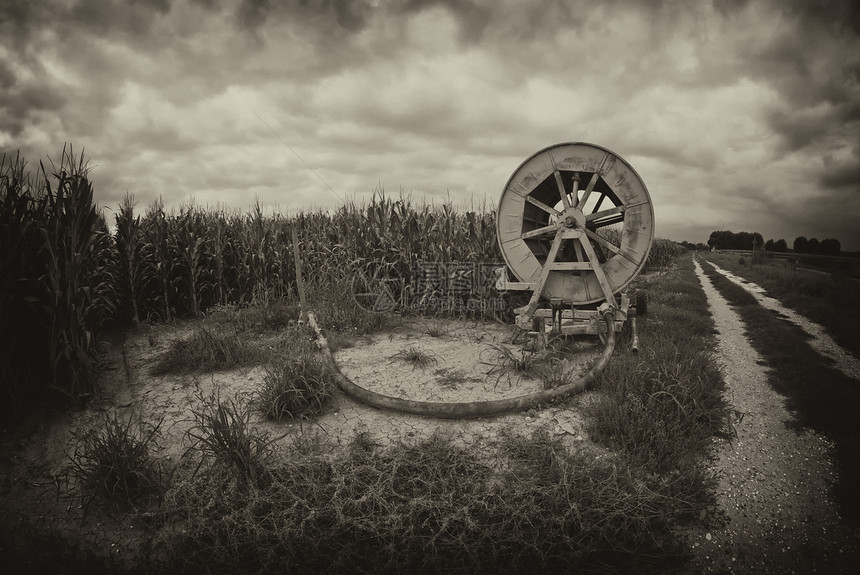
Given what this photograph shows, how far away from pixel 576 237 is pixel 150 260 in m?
8.53

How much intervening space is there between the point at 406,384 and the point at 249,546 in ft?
8.62

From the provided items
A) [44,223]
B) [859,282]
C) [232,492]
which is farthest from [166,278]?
[859,282]

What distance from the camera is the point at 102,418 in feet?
14.3

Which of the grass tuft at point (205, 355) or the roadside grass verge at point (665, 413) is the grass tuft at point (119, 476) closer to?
the grass tuft at point (205, 355)

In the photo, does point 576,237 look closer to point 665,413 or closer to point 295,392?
point 665,413

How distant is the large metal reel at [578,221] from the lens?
6.18 meters

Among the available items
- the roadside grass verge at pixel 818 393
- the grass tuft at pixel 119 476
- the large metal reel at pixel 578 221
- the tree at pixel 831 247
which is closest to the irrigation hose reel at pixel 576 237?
the large metal reel at pixel 578 221

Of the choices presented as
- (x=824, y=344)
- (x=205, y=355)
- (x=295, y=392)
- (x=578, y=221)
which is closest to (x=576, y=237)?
(x=578, y=221)

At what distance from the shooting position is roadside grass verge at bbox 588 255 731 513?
10.7ft

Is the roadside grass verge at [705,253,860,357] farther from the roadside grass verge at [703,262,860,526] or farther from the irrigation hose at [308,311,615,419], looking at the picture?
the irrigation hose at [308,311,615,419]

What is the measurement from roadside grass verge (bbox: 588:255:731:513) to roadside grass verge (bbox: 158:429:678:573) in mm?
313

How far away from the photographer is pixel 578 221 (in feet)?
20.2

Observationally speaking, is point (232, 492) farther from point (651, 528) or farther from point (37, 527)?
point (651, 528)

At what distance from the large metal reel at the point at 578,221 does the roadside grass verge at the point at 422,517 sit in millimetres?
3681
